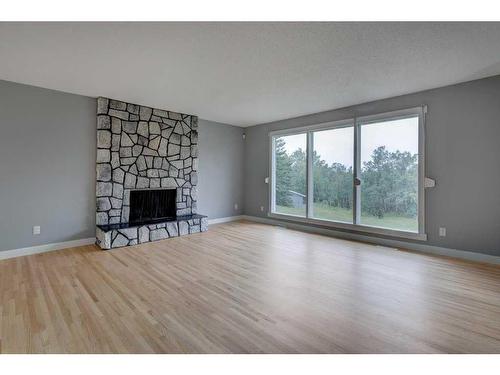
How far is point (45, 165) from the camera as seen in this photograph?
151 inches

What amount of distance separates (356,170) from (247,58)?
2.97 metres

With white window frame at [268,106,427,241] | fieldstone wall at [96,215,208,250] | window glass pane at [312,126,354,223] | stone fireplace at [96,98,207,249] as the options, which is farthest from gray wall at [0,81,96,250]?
window glass pane at [312,126,354,223]

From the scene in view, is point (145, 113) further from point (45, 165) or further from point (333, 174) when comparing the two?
point (333, 174)

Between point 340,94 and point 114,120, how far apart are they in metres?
3.93

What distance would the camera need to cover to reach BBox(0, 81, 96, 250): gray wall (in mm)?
3547

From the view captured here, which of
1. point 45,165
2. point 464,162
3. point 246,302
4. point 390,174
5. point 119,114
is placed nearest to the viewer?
point 246,302

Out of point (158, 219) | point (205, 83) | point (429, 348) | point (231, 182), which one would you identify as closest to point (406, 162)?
point (429, 348)

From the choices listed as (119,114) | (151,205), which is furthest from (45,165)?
(151,205)

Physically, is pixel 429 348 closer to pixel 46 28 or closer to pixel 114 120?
pixel 46 28

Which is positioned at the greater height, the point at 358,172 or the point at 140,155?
the point at 140,155

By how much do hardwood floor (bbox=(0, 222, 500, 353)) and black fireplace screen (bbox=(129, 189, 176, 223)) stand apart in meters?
1.12

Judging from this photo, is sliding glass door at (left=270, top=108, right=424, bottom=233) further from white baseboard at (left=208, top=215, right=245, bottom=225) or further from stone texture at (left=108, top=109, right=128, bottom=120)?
stone texture at (left=108, top=109, right=128, bottom=120)

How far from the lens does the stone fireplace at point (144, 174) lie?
432cm
